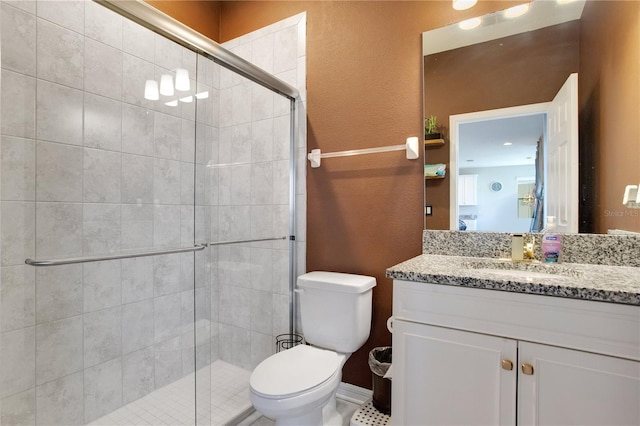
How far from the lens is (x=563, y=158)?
1.48 metres

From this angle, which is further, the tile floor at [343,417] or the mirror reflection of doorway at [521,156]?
the tile floor at [343,417]

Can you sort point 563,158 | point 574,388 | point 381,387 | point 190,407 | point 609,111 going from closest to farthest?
point 574,388 < point 609,111 < point 563,158 < point 381,387 < point 190,407

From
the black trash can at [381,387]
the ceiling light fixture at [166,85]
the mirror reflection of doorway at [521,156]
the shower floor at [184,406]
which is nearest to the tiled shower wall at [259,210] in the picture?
the shower floor at [184,406]

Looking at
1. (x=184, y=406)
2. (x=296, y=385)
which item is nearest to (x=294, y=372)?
(x=296, y=385)

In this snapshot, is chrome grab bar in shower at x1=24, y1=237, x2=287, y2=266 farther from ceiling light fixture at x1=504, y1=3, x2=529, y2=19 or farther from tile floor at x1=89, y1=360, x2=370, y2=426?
ceiling light fixture at x1=504, y1=3, x2=529, y2=19

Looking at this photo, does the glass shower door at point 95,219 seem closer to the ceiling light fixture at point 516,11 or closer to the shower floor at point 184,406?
the shower floor at point 184,406

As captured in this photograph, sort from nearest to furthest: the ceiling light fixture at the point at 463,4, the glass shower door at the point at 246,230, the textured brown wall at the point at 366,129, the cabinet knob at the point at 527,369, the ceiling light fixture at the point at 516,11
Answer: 1. the cabinet knob at the point at 527,369
2. the ceiling light fixture at the point at 516,11
3. the ceiling light fixture at the point at 463,4
4. the textured brown wall at the point at 366,129
5. the glass shower door at the point at 246,230

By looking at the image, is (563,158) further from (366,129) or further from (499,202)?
(366,129)

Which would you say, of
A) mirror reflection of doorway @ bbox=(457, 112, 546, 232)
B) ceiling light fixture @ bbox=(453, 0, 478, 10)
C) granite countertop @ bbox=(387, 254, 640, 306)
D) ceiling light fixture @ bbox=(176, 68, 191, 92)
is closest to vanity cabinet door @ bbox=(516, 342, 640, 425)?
granite countertop @ bbox=(387, 254, 640, 306)

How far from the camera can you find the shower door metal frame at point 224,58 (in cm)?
141

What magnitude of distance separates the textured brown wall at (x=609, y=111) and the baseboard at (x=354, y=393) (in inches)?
55.3

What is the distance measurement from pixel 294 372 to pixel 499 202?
1.25m

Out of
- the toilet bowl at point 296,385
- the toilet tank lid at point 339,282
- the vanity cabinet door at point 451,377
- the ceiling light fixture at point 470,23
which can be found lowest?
the toilet bowl at point 296,385

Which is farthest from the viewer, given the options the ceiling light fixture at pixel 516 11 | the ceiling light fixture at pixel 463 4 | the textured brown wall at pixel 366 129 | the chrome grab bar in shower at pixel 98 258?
the textured brown wall at pixel 366 129
